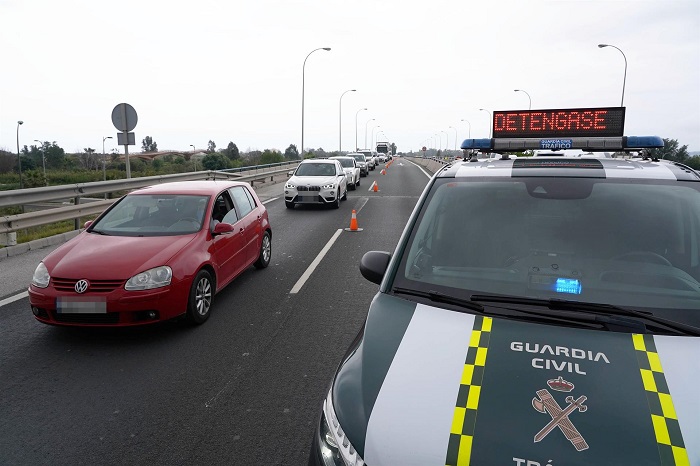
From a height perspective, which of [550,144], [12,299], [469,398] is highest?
[550,144]

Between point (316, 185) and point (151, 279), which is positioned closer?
point (151, 279)

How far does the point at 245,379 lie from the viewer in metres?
4.35

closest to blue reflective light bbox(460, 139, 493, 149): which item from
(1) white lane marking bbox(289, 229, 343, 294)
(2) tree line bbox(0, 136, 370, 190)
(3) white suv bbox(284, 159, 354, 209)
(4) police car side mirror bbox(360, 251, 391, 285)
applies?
(4) police car side mirror bbox(360, 251, 391, 285)

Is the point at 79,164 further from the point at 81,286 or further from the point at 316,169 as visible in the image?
the point at 81,286

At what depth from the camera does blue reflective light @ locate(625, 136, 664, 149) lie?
431cm

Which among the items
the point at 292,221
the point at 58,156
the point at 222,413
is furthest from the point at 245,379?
the point at 58,156

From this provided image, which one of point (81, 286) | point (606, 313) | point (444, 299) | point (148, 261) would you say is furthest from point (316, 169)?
point (606, 313)

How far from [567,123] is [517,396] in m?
4.01

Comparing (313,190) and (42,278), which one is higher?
(313,190)

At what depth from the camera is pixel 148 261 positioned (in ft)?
17.0

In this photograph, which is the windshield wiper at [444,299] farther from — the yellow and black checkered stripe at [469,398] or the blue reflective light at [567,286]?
the blue reflective light at [567,286]

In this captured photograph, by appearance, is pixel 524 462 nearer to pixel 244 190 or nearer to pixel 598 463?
pixel 598 463

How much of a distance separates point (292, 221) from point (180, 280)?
8.83m

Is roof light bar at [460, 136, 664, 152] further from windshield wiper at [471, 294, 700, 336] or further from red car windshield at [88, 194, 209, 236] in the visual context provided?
red car windshield at [88, 194, 209, 236]
